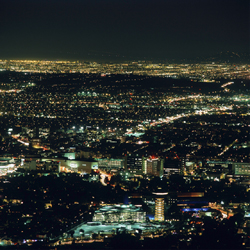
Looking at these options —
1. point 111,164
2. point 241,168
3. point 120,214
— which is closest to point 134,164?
point 111,164

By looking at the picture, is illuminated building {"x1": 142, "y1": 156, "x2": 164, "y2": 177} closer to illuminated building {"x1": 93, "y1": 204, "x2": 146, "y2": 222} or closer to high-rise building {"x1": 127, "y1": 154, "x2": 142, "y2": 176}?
high-rise building {"x1": 127, "y1": 154, "x2": 142, "y2": 176}

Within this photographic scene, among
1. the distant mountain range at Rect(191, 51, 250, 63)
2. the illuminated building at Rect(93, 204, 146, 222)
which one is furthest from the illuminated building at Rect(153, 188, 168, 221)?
the distant mountain range at Rect(191, 51, 250, 63)

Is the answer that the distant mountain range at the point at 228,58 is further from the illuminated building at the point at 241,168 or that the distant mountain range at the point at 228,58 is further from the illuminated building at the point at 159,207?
the illuminated building at the point at 159,207

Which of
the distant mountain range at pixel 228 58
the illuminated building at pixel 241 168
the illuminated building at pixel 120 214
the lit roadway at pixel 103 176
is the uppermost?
the distant mountain range at pixel 228 58

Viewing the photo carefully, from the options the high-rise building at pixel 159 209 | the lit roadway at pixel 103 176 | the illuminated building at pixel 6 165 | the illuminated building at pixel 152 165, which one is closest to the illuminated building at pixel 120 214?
the high-rise building at pixel 159 209

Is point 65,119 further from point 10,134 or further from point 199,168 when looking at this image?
point 199,168
